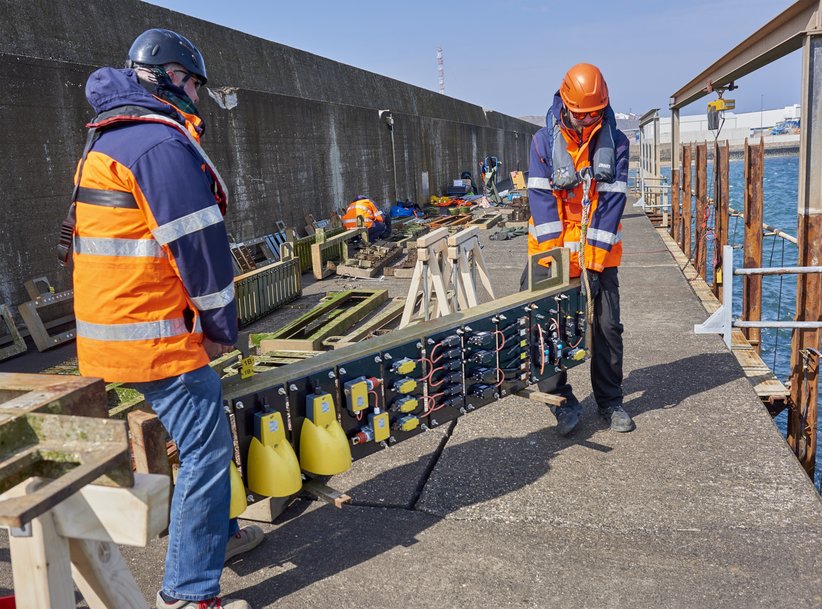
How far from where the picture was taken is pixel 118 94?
2553 millimetres

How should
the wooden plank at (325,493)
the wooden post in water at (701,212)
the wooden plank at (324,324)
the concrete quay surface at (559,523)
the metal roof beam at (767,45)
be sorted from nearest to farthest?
1. the concrete quay surface at (559,523)
2. the wooden plank at (325,493)
3. the metal roof beam at (767,45)
4. the wooden plank at (324,324)
5. the wooden post in water at (701,212)

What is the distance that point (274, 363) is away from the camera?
6922mm

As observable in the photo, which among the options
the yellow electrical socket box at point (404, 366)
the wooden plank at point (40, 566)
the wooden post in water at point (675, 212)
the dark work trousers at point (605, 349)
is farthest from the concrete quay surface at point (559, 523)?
the wooden post in water at point (675, 212)

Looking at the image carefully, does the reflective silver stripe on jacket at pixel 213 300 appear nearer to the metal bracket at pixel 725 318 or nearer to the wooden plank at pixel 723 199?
the metal bracket at pixel 725 318

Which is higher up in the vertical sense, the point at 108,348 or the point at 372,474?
the point at 108,348

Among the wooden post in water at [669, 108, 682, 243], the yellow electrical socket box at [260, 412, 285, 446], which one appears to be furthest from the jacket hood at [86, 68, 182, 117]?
the wooden post in water at [669, 108, 682, 243]

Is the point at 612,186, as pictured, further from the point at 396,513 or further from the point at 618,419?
the point at 396,513

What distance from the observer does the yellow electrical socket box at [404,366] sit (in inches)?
145

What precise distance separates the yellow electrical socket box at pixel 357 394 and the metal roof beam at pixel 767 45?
4.92 m

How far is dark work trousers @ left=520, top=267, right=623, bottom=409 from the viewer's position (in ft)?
15.5

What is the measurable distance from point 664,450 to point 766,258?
71.1 feet

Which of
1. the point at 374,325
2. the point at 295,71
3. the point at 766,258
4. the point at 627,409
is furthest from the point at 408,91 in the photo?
the point at 627,409

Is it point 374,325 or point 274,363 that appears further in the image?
point 374,325

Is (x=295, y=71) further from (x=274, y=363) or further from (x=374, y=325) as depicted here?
(x=274, y=363)
